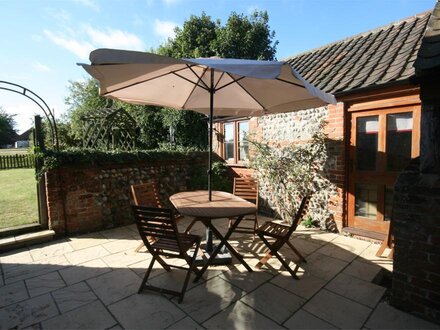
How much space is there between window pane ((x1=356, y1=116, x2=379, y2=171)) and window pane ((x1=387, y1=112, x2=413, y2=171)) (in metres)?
0.22

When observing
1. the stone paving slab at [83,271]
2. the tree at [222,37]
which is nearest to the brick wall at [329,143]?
the stone paving slab at [83,271]

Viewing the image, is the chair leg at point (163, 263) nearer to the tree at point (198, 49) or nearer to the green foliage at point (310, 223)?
the green foliage at point (310, 223)

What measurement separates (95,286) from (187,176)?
4120 millimetres

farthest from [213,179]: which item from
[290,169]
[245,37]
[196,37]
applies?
[245,37]

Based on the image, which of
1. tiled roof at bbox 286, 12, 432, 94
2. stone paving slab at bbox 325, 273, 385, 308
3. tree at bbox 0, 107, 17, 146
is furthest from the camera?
tree at bbox 0, 107, 17, 146

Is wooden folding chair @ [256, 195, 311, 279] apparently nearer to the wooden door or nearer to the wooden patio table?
the wooden patio table

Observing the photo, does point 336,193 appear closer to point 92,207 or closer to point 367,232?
point 367,232

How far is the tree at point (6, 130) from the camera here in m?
44.0

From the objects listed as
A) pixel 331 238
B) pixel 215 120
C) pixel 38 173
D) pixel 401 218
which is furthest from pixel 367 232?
pixel 38 173

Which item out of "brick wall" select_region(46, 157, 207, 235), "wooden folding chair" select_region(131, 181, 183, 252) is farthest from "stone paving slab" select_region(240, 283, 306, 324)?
"brick wall" select_region(46, 157, 207, 235)

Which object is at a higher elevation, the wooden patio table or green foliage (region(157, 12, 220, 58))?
green foliage (region(157, 12, 220, 58))

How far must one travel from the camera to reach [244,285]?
3.03 metres

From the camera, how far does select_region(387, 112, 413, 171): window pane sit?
13.4 feet

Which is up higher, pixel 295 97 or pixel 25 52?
pixel 25 52
